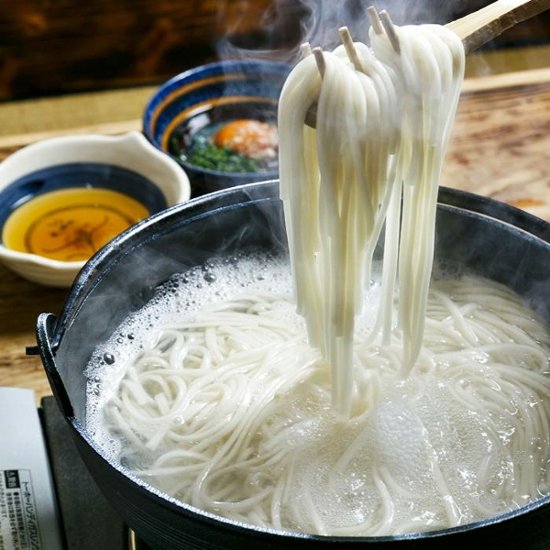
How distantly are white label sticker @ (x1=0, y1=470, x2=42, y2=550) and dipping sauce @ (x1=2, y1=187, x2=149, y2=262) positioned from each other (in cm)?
75

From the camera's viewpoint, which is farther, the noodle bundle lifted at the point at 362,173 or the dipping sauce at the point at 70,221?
the dipping sauce at the point at 70,221

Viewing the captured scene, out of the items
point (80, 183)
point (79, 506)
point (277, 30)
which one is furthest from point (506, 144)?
point (277, 30)

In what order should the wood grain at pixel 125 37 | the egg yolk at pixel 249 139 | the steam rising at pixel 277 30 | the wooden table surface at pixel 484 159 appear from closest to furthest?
the wooden table surface at pixel 484 159
the egg yolk at pixel 249 139
the steam rising at pixel 277 30
the wood grain at pixel 125 37

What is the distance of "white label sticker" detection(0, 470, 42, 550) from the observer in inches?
64.3

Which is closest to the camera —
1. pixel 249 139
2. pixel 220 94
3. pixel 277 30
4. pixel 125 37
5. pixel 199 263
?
pixel 199 263

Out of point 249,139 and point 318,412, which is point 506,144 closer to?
point 249,139

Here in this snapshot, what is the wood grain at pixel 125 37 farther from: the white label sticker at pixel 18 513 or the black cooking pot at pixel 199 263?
the white label sticker at pixel 18 513

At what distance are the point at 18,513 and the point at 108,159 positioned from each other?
48.8 inches

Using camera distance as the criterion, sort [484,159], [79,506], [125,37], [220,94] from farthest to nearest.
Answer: [125,37], [220,94], [484,159], [79,506]

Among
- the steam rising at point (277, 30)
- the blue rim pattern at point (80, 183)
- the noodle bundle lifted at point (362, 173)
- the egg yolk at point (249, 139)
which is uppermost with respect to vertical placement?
the steam rising at point (277, 30)

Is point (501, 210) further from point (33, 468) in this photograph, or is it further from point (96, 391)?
point (33, 468)

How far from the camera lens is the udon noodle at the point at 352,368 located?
1391 mm

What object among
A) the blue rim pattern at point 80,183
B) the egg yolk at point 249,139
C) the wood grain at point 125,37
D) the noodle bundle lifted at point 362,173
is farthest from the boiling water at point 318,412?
the wood grain at point 125,37

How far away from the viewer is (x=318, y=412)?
1645 millimetres
